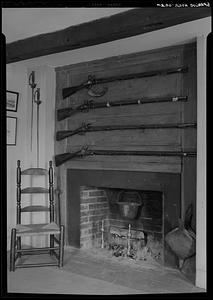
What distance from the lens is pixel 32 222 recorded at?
2264mm

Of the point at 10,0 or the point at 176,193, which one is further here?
the point at 176,193

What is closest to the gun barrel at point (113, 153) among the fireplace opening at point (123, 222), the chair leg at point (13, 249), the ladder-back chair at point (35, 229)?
the ladder-back chair at point (35, 229)

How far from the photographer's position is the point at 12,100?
2215 mm

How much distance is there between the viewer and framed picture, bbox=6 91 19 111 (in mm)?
2195

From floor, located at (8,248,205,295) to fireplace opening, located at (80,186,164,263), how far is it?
0.51ft

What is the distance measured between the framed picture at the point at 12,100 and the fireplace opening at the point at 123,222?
72cm

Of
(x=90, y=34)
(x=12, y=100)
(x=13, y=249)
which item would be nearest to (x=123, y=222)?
(x=13, y=249)

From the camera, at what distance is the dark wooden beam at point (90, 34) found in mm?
1266

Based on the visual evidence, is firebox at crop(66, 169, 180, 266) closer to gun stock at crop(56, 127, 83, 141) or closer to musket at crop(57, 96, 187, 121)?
gun stock at crop(56, 127, 83, 141)

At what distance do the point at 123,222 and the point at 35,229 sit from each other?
66cm

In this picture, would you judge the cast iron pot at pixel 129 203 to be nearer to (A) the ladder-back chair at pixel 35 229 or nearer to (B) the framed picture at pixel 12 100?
(A) the ladder-back chair at pixel 35 229
